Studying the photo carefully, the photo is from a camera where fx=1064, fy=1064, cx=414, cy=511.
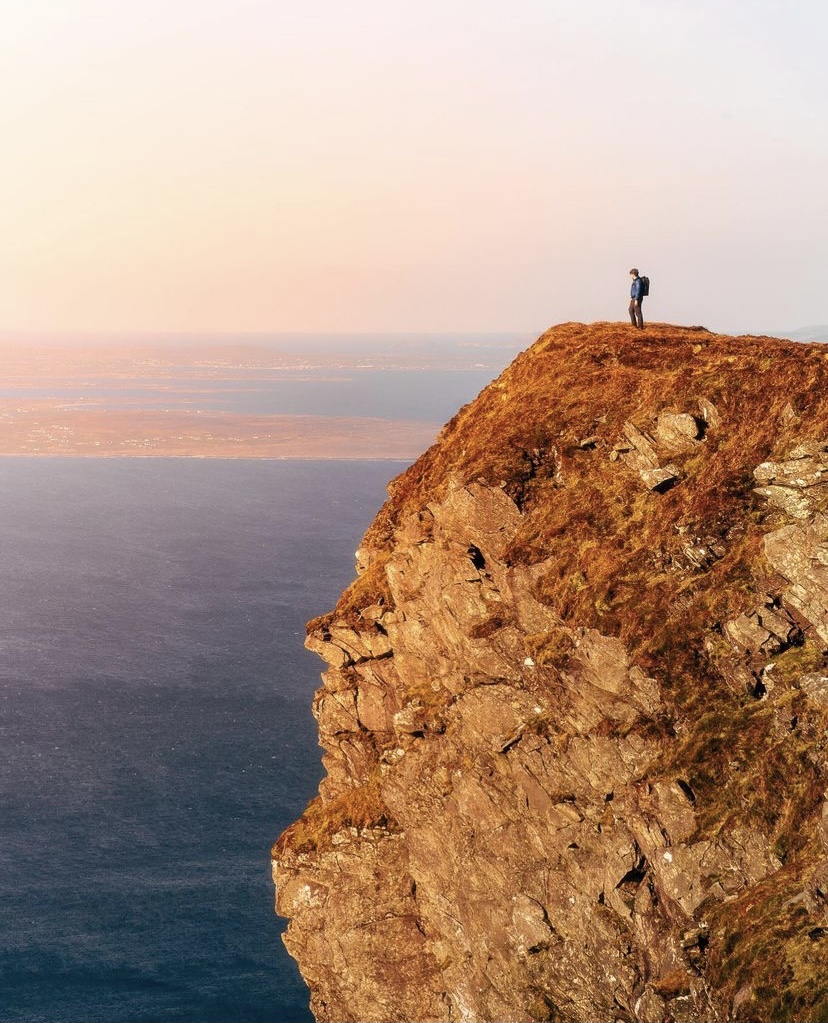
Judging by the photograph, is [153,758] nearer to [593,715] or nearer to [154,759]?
[154,759]

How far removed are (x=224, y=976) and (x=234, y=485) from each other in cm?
11775

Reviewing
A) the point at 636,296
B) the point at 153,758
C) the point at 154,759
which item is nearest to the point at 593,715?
the point at 636,296

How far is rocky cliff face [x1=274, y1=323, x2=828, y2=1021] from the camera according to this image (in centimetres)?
1845

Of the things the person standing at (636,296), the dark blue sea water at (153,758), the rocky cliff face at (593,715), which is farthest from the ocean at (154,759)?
the person standing at (636,296)

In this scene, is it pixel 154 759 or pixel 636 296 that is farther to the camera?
pixel 154 759

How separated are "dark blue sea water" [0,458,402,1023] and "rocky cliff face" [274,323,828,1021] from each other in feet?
78.8

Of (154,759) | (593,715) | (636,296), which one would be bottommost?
(154,759)

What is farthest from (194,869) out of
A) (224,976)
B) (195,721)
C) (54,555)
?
(54,555)

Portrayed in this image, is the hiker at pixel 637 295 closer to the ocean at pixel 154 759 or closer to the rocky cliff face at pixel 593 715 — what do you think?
the rocky cliff face at pixel 593 715

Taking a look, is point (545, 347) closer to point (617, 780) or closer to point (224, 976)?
point (617, 780)

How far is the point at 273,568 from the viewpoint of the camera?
109m

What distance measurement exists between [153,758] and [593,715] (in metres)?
49.9

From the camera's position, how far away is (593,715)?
20.8 metres

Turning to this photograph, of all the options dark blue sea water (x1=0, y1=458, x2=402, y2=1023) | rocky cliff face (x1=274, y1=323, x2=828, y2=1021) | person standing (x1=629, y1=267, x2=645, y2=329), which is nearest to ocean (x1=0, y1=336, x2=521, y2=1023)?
dark blue sea water (x1=0, y1=458, x2=402, y2=1023)
